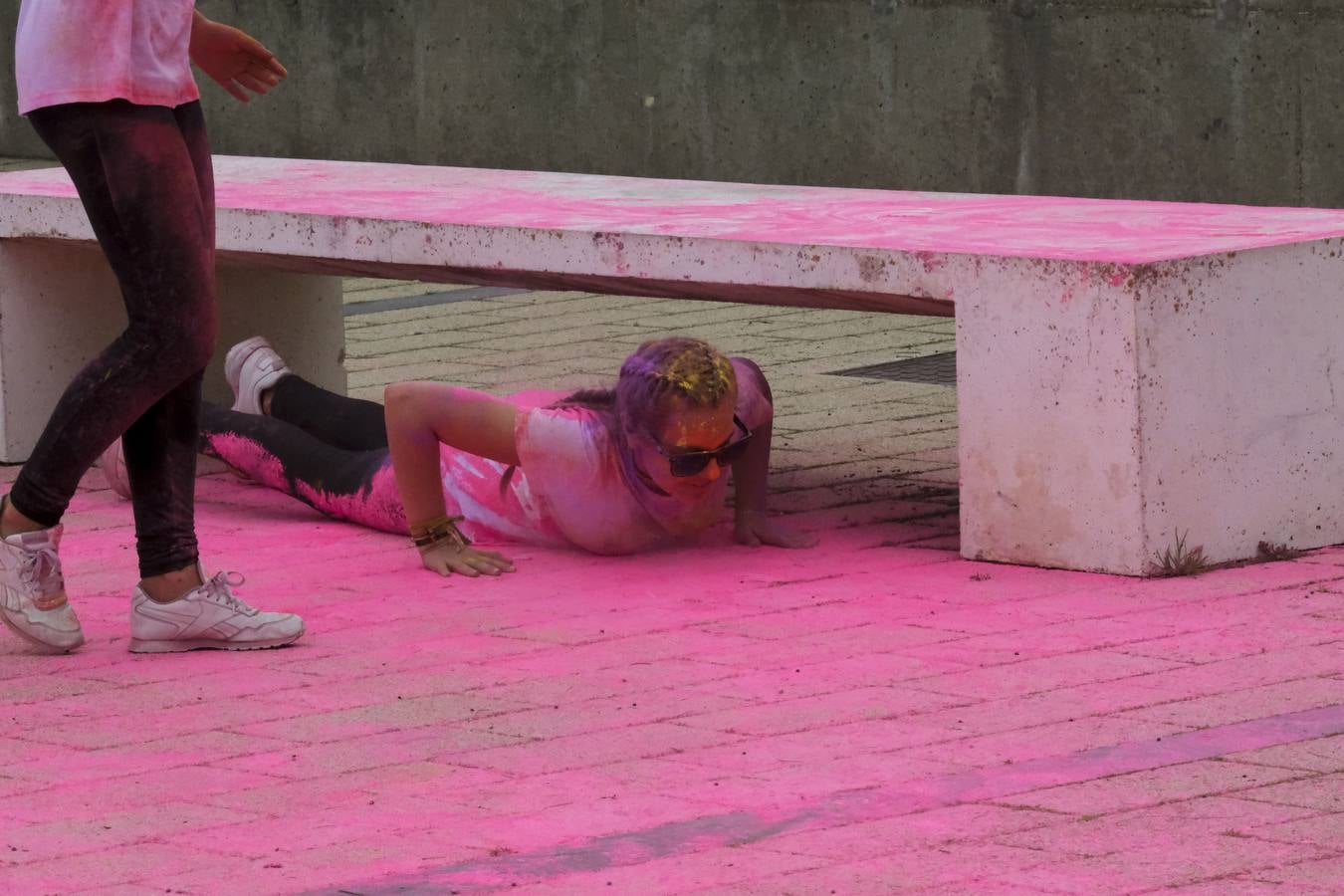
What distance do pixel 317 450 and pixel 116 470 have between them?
554mm

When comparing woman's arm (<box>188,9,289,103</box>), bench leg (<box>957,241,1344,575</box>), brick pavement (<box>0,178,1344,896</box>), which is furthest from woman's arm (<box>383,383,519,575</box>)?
bench leg (<box>957,241,1344,575</box>)

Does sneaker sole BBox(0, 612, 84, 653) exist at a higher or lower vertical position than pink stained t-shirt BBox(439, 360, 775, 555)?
lower

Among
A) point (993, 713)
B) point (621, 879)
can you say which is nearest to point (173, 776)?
point (621, 879)

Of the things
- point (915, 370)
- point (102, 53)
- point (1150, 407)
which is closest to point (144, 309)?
point (102, 53)

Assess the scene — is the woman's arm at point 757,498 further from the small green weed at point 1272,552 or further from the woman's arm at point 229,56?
the woman's arm at point 229,56

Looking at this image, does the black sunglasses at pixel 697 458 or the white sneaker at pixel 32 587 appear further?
the black sunglasses at pixel 697 458

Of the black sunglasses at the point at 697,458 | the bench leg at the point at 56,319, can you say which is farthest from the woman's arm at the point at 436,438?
the bench leg at the point at 56,319

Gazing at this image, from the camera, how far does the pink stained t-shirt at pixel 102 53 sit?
4883 mm

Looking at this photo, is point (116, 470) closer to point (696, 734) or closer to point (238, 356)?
point (238, 356)

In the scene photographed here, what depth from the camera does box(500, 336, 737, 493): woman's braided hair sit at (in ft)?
18.5

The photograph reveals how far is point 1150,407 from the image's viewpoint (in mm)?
5426

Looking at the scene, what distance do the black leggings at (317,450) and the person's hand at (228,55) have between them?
1258 millimetres

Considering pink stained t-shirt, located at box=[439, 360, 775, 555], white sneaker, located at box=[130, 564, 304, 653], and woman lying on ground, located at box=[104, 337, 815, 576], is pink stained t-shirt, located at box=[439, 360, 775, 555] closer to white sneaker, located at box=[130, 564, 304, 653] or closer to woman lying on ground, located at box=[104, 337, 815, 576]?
woman lying on ground, located at box=[104, 337, 815, 576]

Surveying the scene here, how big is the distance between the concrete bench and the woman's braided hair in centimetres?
25
